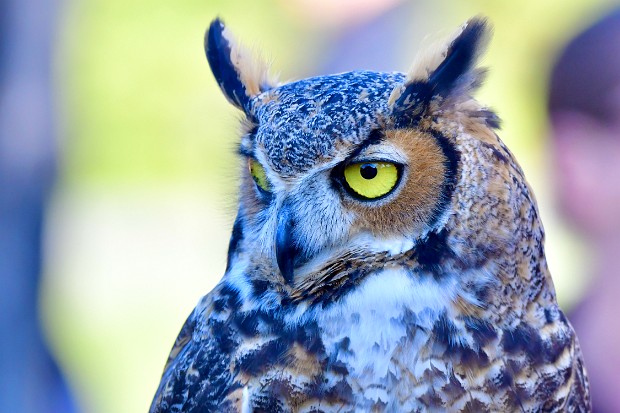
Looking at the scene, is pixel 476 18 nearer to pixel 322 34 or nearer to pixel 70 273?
pixel 322 34

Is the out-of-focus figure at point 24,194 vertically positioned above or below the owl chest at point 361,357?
above

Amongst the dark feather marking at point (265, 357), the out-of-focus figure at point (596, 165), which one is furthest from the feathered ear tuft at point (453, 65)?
the out-of-focus figure at point (596, 165)

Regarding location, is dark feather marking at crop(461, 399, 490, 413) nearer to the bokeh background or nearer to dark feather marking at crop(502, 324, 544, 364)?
dark feather marking at crop(502, 324, 544, 364)

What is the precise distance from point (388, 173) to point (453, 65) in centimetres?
20

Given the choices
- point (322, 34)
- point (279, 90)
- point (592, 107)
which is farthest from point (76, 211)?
point (279, 90)

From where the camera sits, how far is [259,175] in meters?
1.01

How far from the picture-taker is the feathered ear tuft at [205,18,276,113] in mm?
1117

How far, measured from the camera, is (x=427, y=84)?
942mm

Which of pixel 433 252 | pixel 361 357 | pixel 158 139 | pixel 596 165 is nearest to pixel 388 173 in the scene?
pixel 433 252

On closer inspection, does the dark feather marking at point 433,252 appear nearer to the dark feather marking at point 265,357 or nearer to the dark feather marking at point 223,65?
the dark feather marking at point 265,357

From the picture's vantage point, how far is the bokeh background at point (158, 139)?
2.46 metres

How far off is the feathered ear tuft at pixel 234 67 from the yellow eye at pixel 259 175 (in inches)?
4.5

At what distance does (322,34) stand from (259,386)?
195 cm

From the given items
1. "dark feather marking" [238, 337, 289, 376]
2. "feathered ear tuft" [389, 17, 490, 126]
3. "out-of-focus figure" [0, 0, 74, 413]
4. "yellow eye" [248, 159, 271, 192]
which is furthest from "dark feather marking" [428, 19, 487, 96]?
"out-of-focus figure" [0, 0, 74, 413]
